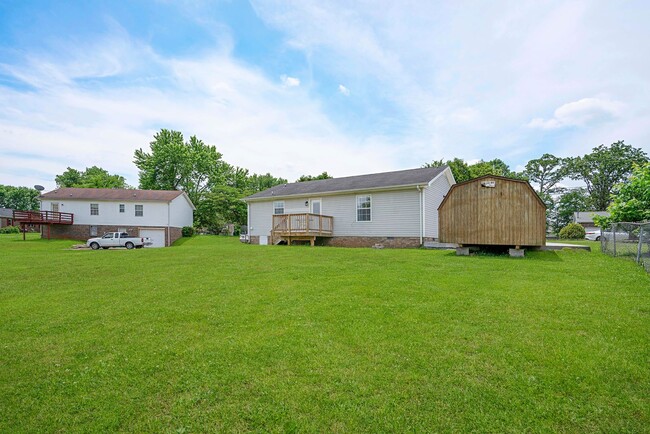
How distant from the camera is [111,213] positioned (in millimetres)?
30875

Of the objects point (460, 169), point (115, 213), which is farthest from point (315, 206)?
point (115, 213)

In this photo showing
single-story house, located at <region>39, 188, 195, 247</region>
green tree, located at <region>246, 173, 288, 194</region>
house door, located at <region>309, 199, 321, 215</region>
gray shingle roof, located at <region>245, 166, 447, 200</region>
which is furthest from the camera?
green tree, located at <region>246, 173, 288, 194</region>

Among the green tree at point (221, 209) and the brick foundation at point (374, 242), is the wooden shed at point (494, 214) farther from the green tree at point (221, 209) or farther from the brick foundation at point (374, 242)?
the green tree at point (221, 209)

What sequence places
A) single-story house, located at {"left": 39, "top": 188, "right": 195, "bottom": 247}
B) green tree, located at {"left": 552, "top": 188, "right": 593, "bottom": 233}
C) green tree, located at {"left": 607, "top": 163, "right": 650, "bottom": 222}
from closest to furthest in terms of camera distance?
green tree, located at {"left": 607, "top": 163, "right": 650, "bottom": 222} < single-story house, located at {"left": 39, "top": 188, "right": 195, "bottom": 247} < green tree, located at {"left": 552, "top": 188, "right": 593, "bottom": 233}

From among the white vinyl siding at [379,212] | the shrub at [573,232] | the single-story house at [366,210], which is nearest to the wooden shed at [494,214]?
the single-story house at [366,210]

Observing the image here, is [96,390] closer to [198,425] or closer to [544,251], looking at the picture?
[198,425]

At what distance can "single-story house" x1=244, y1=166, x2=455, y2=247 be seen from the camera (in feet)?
55.8

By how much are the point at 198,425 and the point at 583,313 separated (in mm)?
5574

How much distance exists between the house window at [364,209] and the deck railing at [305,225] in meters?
Answer: 1.96

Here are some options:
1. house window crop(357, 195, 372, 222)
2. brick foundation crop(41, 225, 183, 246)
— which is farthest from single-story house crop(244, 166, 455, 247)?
brick foundation crop(41, 225, 183, 246)

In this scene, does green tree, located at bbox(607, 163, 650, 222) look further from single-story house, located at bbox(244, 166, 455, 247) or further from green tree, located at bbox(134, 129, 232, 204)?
green tree, located at bbox(134, 129, 232, 204)

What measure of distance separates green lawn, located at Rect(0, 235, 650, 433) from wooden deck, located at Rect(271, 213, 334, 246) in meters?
11.8

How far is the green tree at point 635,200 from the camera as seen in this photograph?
11945 millimetres

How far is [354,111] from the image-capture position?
60.0 feet
